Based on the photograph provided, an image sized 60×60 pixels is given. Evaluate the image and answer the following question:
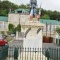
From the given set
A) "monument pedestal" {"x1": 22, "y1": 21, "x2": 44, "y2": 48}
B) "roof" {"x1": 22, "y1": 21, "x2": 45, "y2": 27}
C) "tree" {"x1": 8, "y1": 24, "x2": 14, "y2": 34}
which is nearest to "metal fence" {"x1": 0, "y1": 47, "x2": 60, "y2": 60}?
"monument pedestal" {"x1": 22, "y1": 21, "x2": 44, "y2": 48}

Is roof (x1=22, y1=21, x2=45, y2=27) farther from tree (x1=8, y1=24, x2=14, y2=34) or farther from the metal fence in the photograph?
tree (x1=8, y1=24, x2=14, y2=34)

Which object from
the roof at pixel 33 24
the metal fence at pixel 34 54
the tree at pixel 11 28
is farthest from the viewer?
the tree at pixel 11 28

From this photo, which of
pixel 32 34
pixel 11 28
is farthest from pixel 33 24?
pixel 11 28

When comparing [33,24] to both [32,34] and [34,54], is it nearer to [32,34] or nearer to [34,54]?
[32,34]

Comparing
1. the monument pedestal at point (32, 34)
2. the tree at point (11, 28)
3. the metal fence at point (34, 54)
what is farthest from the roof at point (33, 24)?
the tree at point (11, 28)

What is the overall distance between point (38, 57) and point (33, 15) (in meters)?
2.21

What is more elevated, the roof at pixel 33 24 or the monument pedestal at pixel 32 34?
the roof at pixel 33 24

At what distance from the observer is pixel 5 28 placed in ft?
219

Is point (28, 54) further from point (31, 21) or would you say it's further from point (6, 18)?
point (6, 18)

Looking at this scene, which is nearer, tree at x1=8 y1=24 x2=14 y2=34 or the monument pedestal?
the monument pedestal

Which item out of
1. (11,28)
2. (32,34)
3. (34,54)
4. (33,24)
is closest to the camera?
(34,54)

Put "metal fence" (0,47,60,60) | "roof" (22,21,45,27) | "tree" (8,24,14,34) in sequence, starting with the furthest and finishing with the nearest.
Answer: "tree" (8,24,14,34), "roof" (22,21,45,27), "metal fence" (0,47,60,60)

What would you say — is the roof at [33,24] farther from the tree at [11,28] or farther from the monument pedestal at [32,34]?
the tree at [11,28]

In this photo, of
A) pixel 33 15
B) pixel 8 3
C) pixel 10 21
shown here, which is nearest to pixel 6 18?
pixel 10 21
